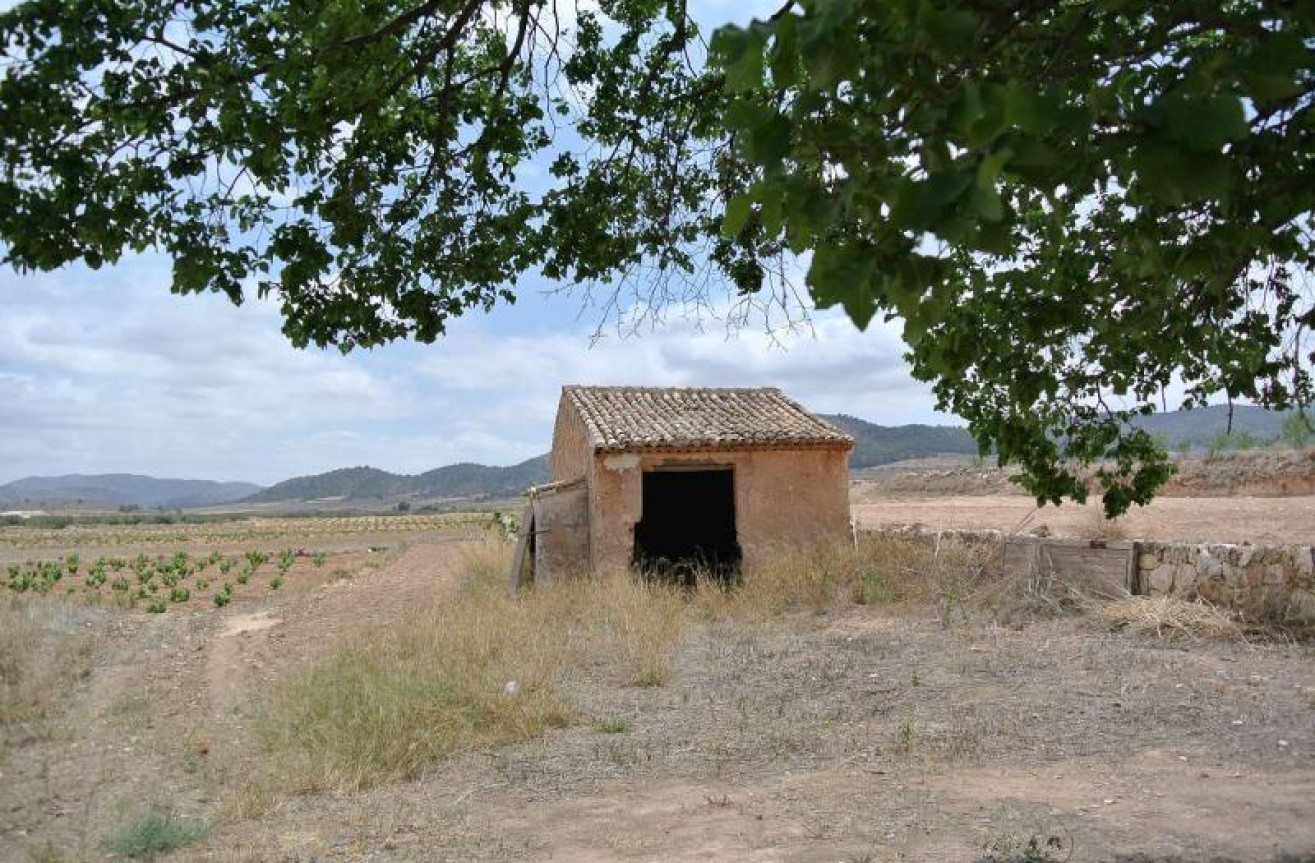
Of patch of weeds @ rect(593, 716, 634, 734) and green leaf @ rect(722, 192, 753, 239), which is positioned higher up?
green leaf @ rect(722, 192, 753, 239)

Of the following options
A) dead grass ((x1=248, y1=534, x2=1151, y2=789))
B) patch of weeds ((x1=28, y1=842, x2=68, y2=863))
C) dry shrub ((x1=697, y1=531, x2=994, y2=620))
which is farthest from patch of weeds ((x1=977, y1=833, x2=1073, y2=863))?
dry shrub ((x1=697, y1=531, x2=994, y2=620))

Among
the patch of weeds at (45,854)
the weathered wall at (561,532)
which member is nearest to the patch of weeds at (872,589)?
the weathered wall at (561,532)

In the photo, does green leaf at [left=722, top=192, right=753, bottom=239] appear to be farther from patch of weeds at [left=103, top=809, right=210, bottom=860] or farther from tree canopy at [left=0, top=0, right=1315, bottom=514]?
patch of weeds at [left=103, top=809, right=210, bottom=860]

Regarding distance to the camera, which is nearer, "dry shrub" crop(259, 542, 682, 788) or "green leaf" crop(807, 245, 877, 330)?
"green leaf" crop(807, 245, 877, 330)

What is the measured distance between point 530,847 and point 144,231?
3.89 m

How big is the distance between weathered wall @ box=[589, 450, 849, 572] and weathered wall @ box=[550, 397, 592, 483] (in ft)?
2.62

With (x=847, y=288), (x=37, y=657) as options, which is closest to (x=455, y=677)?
(x=847, y=288)

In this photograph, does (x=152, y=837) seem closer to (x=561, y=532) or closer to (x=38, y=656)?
(x=561, y=532)

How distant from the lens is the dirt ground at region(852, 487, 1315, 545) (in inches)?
683

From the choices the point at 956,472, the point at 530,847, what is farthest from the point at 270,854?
the point at 956,472

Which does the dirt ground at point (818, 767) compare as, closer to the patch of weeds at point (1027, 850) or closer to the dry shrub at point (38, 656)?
the patch of weeds at point (1027, 850)

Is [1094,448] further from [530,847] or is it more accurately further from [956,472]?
[956,472]

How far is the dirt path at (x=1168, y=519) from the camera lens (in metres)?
17.3

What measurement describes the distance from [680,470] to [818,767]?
9439 millimetres
